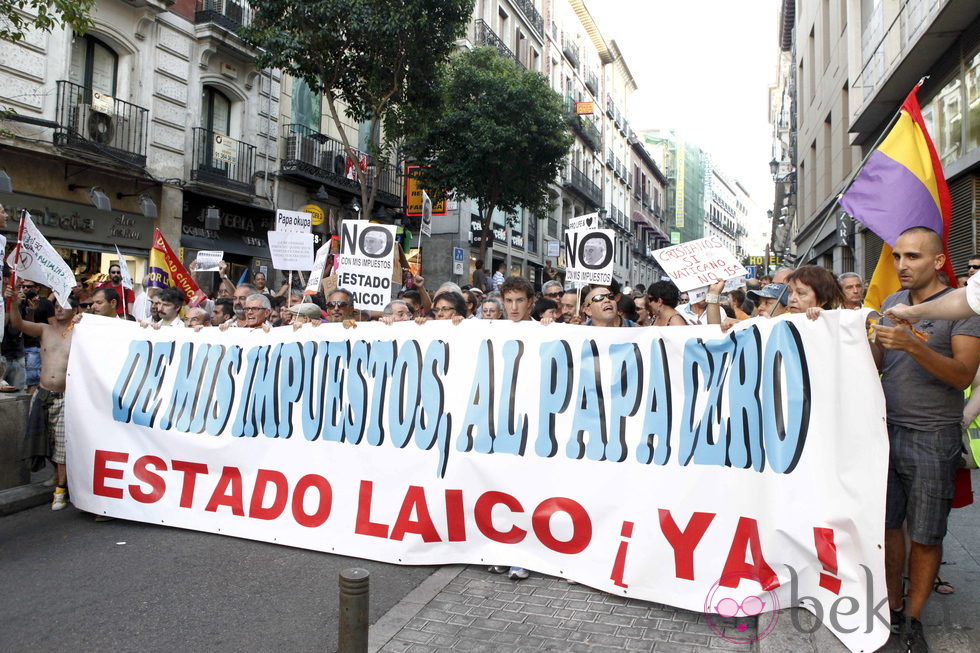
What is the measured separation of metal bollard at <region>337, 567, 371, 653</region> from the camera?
2.53 meters

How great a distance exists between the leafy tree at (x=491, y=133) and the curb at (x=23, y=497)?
54.7 feet

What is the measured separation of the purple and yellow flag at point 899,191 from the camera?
3949 millimetres

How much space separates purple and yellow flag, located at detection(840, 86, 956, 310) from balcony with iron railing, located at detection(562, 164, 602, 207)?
33.9m

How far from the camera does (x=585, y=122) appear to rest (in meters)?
42.2

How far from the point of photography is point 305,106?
2148cm

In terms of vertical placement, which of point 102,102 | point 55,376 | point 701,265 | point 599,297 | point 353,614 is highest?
point 102,102

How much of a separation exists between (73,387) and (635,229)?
5781cm

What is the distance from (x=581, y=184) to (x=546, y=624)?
38.6m

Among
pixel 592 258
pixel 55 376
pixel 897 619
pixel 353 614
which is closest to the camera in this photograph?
pixel 353 614

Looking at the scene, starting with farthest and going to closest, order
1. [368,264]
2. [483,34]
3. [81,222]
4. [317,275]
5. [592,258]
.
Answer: [483,34] < [81,222] < [592,258] < [317,275] < [368,264]

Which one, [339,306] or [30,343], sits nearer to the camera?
[339,306]

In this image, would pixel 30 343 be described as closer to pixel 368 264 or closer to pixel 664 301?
pixel 368 264

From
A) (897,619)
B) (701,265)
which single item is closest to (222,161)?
(701,265)

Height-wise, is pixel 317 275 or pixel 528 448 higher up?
pixel 317 275
